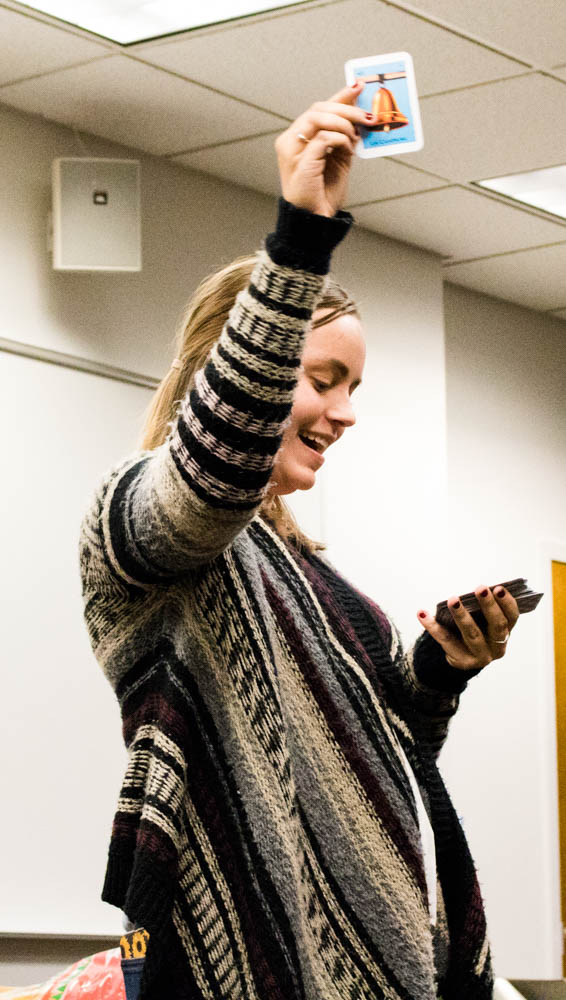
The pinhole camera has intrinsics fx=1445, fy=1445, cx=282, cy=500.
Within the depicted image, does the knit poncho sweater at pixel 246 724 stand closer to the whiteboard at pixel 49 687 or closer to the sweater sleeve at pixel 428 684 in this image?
the sweater sleeve at pixel 428 684

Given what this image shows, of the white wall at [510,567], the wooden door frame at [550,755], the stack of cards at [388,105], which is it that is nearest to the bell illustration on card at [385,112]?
the stack of cards at [388,105]

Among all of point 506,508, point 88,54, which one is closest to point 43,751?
point 88,54

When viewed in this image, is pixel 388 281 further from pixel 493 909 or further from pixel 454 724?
pixel 493 909

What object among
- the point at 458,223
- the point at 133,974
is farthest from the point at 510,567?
the point at 133,974

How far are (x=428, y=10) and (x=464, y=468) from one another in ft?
7.32

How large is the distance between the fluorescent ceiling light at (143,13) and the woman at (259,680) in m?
2.27

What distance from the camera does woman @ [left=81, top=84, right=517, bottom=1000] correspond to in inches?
37.1

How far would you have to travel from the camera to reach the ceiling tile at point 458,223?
4508 mm

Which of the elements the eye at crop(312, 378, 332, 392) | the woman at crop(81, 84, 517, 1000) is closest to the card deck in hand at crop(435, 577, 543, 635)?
the woman at crop(81, 84, 517, 1000)

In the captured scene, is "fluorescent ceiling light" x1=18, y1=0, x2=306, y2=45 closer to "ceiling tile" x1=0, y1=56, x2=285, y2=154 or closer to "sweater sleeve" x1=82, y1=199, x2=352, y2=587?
"ceiling tile" x1=0, y1=56, x2=285, y2=154

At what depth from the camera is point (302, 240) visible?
0.94 meters

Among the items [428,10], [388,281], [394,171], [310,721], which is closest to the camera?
[310,721]

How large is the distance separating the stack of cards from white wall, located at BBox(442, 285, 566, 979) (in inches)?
149

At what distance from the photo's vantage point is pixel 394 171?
4.25 metres
